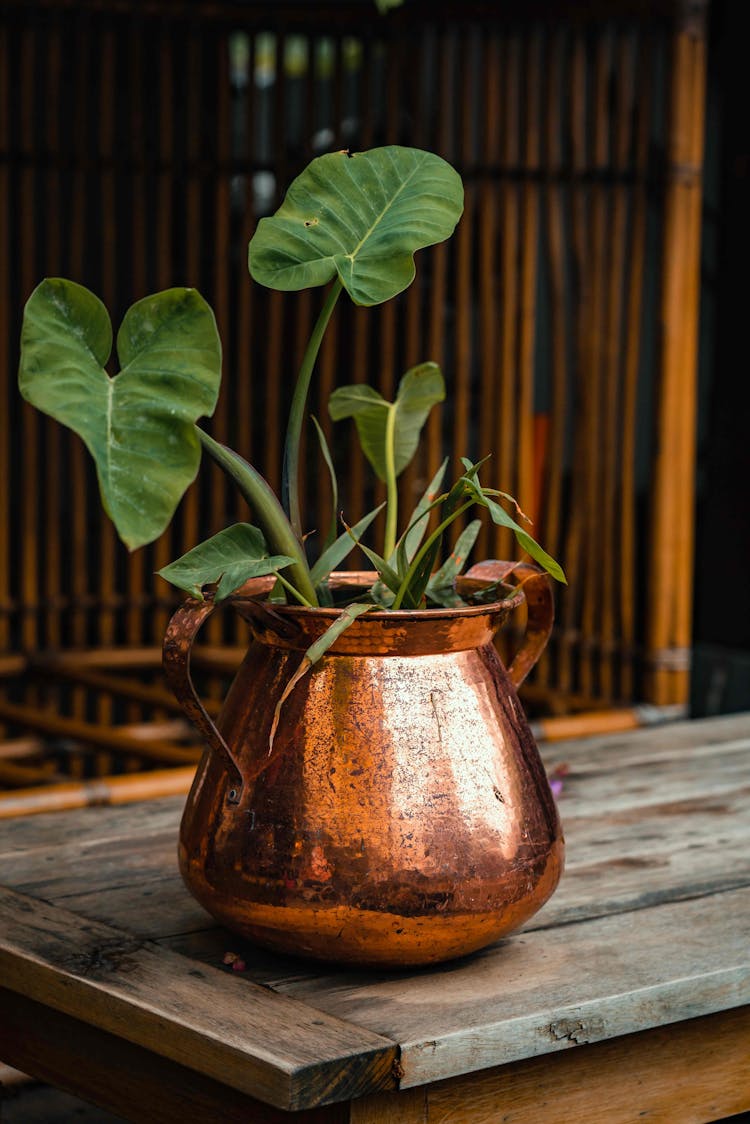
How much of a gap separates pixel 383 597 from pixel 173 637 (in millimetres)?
153

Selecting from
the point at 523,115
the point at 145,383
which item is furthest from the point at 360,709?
the point at 523,115

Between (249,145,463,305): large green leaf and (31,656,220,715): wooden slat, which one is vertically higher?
(249,145,463,305): large green leaf

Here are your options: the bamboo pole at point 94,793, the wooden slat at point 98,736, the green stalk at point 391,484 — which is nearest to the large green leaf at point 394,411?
the green stalk at point 391,484

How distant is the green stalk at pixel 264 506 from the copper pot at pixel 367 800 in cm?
4

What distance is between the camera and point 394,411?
3.37 feet

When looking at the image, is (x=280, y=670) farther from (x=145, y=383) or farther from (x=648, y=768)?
(x=648, y=768)

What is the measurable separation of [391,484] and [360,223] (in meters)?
0.19

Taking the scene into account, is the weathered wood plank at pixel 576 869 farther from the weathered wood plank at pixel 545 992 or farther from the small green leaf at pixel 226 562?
the small green leaf at pixel 226 562

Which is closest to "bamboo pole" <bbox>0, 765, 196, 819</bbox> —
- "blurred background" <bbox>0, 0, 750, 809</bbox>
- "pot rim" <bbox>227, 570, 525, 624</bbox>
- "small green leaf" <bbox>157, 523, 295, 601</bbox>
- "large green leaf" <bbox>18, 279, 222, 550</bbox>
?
"blurred background" <bbox>0, 0, 750, 809</bbox>

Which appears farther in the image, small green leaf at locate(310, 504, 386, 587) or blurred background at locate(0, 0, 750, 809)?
blurred background at locate(0, 0, 750, 809)

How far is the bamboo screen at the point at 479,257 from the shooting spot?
86.0 inches

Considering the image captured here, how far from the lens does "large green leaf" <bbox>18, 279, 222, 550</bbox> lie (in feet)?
2.25

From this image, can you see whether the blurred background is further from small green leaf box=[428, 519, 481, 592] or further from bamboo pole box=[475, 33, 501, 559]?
small green leaf box=[428, 519, 481, 592]

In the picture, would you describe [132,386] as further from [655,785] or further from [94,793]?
[94,793]
